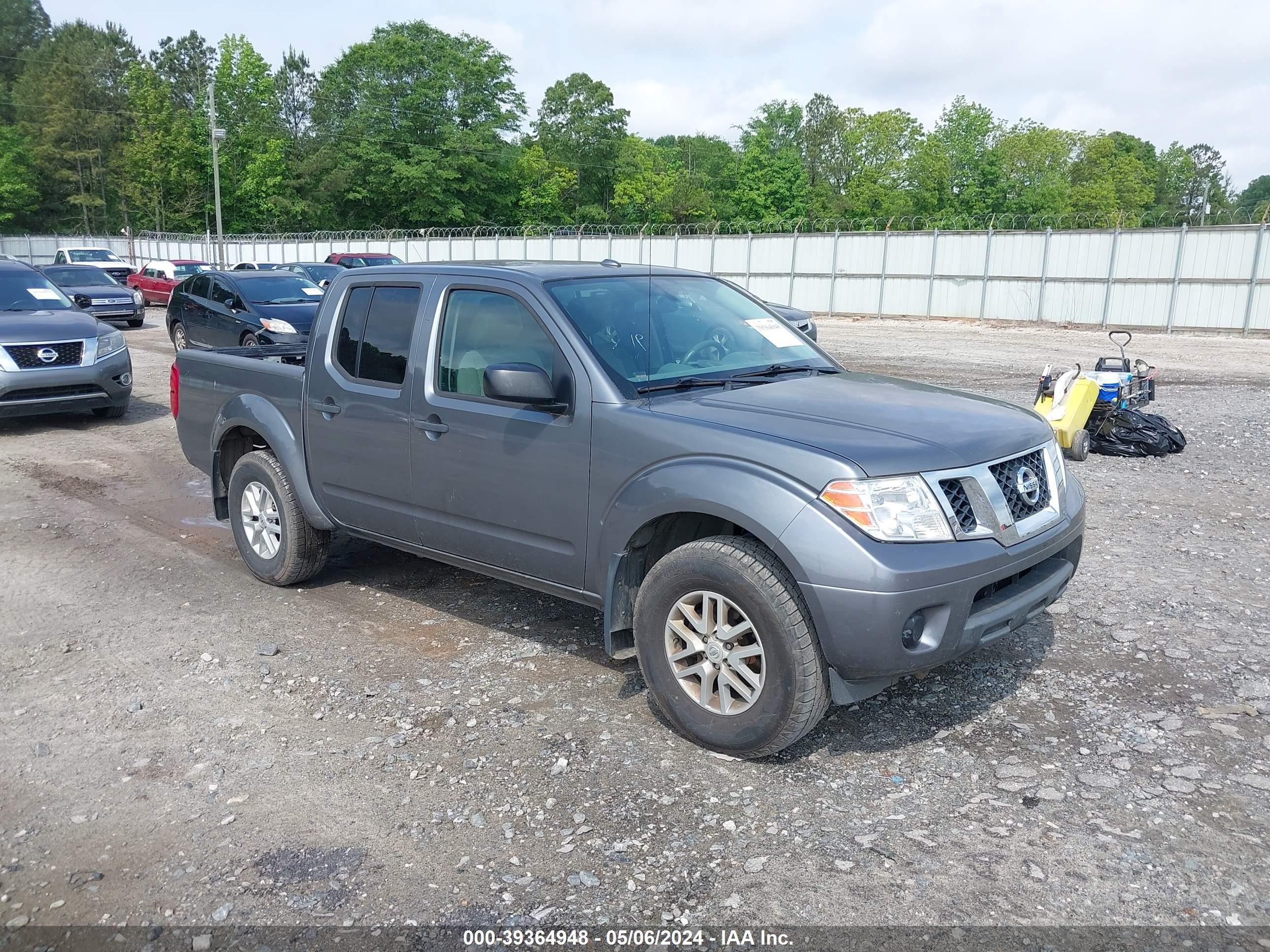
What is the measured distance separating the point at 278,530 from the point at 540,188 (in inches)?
3129

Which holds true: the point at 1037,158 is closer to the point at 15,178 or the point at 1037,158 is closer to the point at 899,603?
the point at 15,178

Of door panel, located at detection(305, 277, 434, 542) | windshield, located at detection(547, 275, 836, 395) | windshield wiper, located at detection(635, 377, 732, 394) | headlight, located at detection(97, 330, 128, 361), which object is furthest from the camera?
headlight, located at detection(97, 330, 128, 361)

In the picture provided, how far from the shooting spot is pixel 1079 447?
9.58m

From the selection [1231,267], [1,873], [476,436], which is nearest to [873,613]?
[476,436]

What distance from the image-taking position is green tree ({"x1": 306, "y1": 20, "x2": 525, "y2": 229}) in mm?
73500

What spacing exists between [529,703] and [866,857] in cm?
173

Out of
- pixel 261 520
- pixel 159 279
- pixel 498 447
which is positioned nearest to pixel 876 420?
pixel 498 447

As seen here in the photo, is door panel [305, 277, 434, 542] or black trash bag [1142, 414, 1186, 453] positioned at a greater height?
door panel [305, 277, 434, 542]

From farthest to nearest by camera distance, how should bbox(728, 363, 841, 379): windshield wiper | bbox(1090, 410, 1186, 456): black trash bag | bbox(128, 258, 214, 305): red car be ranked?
bbox(128, 258, 214, 305): red car, bbox(1090, 410, 1186, 456): black trash bag, bbox(728, 363, 841, 379): windshield wiper

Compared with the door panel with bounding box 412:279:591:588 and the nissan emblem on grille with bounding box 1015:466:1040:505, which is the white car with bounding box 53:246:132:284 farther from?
the nissan emblem on grille with bounding box 1015:466:1040:505

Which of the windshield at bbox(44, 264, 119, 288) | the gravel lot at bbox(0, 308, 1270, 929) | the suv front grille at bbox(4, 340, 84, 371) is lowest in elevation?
the gravel lot at bbox(0, 308, 1270, 929)

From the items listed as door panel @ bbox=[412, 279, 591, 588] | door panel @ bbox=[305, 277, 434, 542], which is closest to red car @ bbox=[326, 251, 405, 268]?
door panel @ bbox=[305, 277, 434, 542]

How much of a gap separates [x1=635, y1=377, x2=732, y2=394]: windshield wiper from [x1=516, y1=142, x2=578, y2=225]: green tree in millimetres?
76317

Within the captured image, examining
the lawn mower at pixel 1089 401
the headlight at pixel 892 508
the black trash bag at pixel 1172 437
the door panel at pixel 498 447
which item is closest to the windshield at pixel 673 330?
the door panel at pixel 498 447
